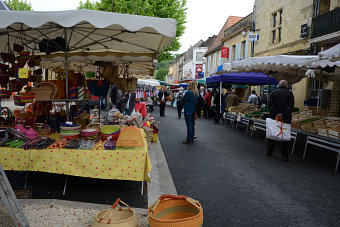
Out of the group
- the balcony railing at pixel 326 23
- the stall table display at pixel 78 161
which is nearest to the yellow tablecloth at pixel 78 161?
the stall table display at pixel 78 161

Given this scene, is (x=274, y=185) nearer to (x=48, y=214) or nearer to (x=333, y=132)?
(x=333, y=132)

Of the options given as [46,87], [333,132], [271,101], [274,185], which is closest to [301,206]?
[274,185]

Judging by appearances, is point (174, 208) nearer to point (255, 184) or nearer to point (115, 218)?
point (115, 218)

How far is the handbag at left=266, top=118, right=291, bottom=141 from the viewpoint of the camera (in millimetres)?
6168

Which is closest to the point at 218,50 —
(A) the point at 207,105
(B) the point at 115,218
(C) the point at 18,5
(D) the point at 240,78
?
(A) the point at 207,105

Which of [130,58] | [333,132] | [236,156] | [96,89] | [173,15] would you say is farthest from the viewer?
[173,15]

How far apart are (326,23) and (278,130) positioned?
9.34 metres

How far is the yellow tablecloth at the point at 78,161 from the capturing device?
3.78 meters

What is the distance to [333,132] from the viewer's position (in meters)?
5.79

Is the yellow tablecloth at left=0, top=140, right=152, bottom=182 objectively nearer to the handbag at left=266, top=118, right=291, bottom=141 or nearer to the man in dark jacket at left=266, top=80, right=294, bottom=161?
the handbag at left=266, top=118, right=291, bottom=141

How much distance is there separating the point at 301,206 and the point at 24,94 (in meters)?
4.79

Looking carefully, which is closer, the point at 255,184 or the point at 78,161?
the point at 78,161

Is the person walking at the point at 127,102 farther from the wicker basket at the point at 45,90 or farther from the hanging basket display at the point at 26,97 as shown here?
the hanging basket display at the point at 26,97

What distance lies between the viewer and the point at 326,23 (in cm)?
1252
